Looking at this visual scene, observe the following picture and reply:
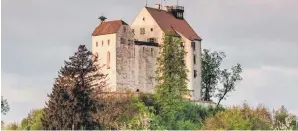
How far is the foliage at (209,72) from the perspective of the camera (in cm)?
8494

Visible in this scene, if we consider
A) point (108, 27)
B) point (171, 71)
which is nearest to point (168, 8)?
point (108, 27)

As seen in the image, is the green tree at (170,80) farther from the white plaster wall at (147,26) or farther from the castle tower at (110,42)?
the castle tower at (110,42)

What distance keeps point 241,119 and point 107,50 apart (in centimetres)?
1221

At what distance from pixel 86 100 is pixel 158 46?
2484 cm

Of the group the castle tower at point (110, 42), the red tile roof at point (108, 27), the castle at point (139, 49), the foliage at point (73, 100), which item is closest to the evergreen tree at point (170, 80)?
the castle at point (139, 49)

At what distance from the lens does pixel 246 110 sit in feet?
253

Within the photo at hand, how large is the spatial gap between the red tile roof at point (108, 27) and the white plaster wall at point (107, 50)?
31cm

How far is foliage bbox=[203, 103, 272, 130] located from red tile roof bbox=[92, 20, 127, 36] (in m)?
9.94

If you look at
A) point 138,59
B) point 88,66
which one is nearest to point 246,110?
point 138,59

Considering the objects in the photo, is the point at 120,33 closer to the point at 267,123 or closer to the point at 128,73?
the point at 128,73

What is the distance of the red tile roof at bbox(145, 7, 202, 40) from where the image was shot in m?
82.1

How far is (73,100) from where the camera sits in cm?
5419

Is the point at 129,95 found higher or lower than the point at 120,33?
lower

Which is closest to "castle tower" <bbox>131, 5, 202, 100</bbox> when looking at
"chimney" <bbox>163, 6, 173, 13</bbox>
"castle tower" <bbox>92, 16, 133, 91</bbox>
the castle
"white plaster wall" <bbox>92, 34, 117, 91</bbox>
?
the castle
